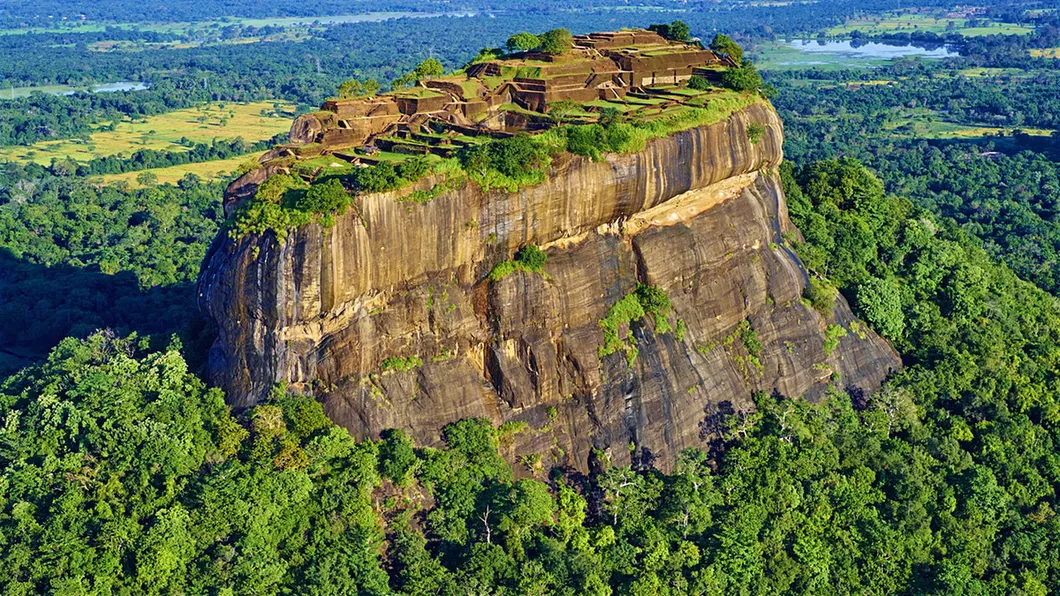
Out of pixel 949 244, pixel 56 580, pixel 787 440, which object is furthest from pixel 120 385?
pixel 949 244

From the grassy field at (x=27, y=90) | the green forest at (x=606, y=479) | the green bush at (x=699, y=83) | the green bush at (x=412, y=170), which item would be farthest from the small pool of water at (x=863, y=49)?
the green bush at (x=412, y=170)

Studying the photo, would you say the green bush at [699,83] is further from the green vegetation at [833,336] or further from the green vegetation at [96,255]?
the green vegetation at [96,255]

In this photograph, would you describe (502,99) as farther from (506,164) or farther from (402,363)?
(402,363)

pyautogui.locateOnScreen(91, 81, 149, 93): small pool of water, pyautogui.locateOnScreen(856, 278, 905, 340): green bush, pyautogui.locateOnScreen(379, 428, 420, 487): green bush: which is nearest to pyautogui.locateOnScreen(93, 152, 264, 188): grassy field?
pyautogui.locateOnScreen(91, 81, 149, 93): small pool of water

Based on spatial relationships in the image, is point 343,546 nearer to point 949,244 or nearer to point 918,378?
point 918,378

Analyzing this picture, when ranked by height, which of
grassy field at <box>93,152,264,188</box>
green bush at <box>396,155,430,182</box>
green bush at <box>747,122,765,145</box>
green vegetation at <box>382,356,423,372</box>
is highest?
green bush at <box>396,155,430,182</box>

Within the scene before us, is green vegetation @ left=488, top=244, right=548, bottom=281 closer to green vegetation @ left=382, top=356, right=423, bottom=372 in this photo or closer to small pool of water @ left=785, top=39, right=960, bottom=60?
green vegetation @ left=382, top=356, right=423, bottom=372

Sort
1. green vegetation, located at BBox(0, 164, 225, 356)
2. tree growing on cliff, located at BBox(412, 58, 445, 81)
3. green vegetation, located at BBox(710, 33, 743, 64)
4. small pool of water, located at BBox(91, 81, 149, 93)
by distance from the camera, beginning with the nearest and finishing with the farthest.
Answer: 1. tree growing on cliff, located at BBox(412, 58, 445, 81)
2. green vegetation, located at BBox(710, 33, 743, 64)
3. green vegetation, located at BBox(0, 164, 225, 356)
4. small pool of water, located at BBox(91, 81, 149, 93)

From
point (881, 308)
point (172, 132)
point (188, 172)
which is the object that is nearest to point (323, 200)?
point (881, 308)
